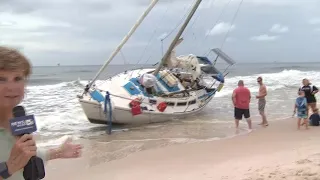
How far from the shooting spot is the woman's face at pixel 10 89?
185 cm

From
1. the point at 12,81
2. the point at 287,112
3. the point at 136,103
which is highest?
the point at 12,81

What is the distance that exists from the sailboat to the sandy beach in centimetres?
260

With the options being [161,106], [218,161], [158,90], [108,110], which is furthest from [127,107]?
[218,161]

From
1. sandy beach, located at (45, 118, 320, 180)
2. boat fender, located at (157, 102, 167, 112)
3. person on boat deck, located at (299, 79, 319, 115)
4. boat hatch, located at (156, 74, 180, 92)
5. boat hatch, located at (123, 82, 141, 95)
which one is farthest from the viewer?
boat hatch, located at (156, 74, 180, 92)

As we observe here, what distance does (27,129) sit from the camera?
5.36 feet

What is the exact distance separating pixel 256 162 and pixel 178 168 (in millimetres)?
1519

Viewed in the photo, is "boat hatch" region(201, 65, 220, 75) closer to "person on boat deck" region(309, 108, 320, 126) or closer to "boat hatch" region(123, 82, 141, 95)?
"boat hatch" region(123, 82, 141, 95)

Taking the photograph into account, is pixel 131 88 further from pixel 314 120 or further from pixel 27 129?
pixel 27 129

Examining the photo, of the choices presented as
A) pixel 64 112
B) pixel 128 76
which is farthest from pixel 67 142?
pixel 64 112

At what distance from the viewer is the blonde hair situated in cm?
186

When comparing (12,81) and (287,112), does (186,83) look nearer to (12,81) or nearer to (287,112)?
(287,112)

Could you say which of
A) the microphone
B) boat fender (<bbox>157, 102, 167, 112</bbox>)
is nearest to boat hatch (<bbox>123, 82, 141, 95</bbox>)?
boat fender (<bbox>157, 102, 167, 112</bbox>)

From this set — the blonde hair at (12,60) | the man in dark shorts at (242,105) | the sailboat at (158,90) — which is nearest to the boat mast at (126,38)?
the sailboat at (158,90)

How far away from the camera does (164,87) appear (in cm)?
1553
